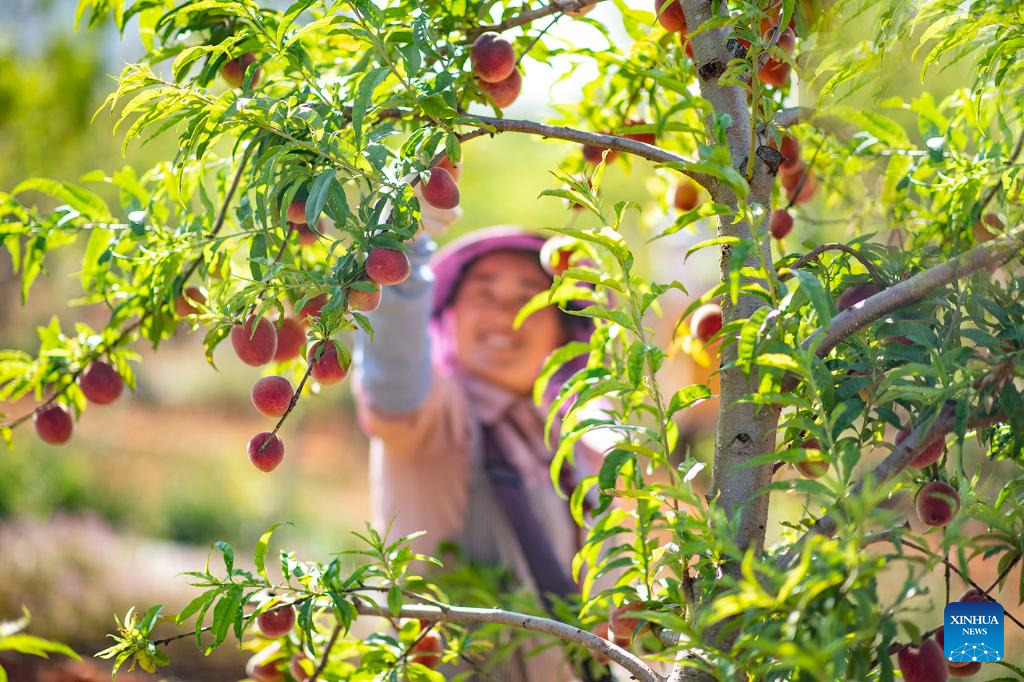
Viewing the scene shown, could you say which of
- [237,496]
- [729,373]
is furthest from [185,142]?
[237,496]

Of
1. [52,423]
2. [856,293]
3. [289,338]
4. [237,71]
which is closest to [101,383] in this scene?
[52,423]

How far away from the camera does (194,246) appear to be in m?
0.81

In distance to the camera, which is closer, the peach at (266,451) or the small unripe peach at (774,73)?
the peach at (266,451)

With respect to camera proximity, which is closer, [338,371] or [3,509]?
[338,371]

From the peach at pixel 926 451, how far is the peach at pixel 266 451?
0.45m

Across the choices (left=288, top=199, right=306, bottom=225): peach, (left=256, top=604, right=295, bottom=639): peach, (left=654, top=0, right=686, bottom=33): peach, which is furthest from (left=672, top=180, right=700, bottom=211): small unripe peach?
(left=256, top=604, right=295, bottom=639): peach

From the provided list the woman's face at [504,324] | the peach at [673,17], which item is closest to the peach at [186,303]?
the peach at [673,17]

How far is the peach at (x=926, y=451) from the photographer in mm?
649

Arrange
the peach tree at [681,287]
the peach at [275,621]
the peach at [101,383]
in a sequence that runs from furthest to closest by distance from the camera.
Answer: the peach at [101,383], the peach at [275,621], the peach tree at [681,287]

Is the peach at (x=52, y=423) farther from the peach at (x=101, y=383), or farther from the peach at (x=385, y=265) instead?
the peach at (x=385, y=265)

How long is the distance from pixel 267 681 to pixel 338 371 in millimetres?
484

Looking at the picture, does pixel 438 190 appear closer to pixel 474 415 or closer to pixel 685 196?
pixel 685 196

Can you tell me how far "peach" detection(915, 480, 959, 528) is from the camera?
72 cm

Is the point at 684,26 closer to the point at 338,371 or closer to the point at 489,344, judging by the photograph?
the point at 338,371
